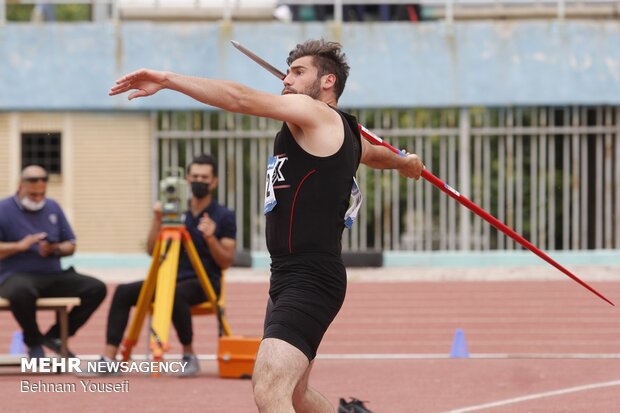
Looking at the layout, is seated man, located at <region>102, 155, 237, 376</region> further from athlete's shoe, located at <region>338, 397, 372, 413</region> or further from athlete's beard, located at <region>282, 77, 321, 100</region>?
athlete's beard, located at <region>282, 77, 321, 100</region>

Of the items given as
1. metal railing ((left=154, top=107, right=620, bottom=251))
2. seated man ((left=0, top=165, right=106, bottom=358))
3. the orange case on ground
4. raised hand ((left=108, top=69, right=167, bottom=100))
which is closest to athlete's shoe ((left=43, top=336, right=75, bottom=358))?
seated man ((left=0, top=165, right=106, bottom=358))

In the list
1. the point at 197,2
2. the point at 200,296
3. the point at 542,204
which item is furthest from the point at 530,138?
the point at 200,296

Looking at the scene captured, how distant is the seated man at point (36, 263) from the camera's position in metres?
10.5

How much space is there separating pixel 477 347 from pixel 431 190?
288 inches

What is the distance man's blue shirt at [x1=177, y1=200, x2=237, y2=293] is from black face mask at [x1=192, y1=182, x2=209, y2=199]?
0.16 metres

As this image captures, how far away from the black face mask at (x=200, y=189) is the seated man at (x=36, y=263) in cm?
109

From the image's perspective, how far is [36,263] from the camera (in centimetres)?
1084

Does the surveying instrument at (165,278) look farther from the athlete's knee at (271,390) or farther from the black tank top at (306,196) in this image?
the athlete's knee at (271,390)

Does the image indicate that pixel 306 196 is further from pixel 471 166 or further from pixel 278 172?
pixel 471 166

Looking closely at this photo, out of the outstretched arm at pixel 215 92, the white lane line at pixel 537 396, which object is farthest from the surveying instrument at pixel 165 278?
the outstretched arm at pixel 215 92

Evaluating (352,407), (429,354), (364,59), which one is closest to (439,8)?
(364,59)

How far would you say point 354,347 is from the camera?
1294 cm

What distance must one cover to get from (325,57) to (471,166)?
1440 centimetres

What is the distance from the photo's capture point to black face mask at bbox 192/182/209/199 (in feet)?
34.7
